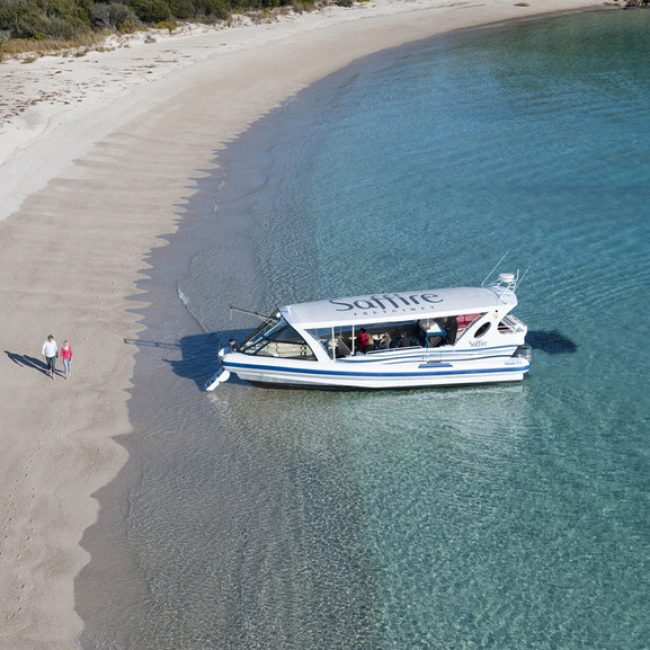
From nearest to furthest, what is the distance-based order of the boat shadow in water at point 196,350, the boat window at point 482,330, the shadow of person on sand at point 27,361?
the shadow of person on sand at point 27,361 < the boat window at point 482,330 < the boat shadow in water at point 196,350

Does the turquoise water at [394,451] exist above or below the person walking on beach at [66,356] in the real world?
below

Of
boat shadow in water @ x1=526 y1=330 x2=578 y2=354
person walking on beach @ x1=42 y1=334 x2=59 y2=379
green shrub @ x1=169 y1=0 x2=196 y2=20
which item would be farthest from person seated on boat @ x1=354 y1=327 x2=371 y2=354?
green shrub @ x1=169 y1=0 x2=196 y2=20

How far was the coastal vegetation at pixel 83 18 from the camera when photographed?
220 ft

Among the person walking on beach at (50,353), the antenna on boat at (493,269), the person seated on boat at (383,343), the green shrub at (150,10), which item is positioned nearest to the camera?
the person walking on beach at (50,353)

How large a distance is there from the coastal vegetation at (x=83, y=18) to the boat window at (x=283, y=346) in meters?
48.9

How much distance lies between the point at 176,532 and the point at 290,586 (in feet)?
9.96

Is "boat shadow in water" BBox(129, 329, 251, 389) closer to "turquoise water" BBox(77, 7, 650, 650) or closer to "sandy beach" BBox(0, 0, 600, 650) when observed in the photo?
"turquoise water" BBox(77, 7, 650, 650)

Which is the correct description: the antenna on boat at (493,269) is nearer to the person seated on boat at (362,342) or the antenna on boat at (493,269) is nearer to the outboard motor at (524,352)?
the outboard motor at (524,352)

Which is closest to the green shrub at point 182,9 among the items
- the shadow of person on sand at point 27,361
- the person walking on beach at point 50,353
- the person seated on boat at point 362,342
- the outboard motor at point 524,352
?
the shadow of person on sand at point 27,361

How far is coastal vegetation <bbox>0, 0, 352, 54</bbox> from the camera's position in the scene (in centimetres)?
6719

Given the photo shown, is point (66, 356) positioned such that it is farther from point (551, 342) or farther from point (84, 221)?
point (551, 342)

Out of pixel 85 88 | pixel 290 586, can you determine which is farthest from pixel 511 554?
pixel 85 88

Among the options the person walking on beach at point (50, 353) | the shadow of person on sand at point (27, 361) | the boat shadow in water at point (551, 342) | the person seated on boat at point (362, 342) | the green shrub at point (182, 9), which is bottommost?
the boat shadow in water at point (551, 342)

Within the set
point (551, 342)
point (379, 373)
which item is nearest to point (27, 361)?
point (379, 373)
